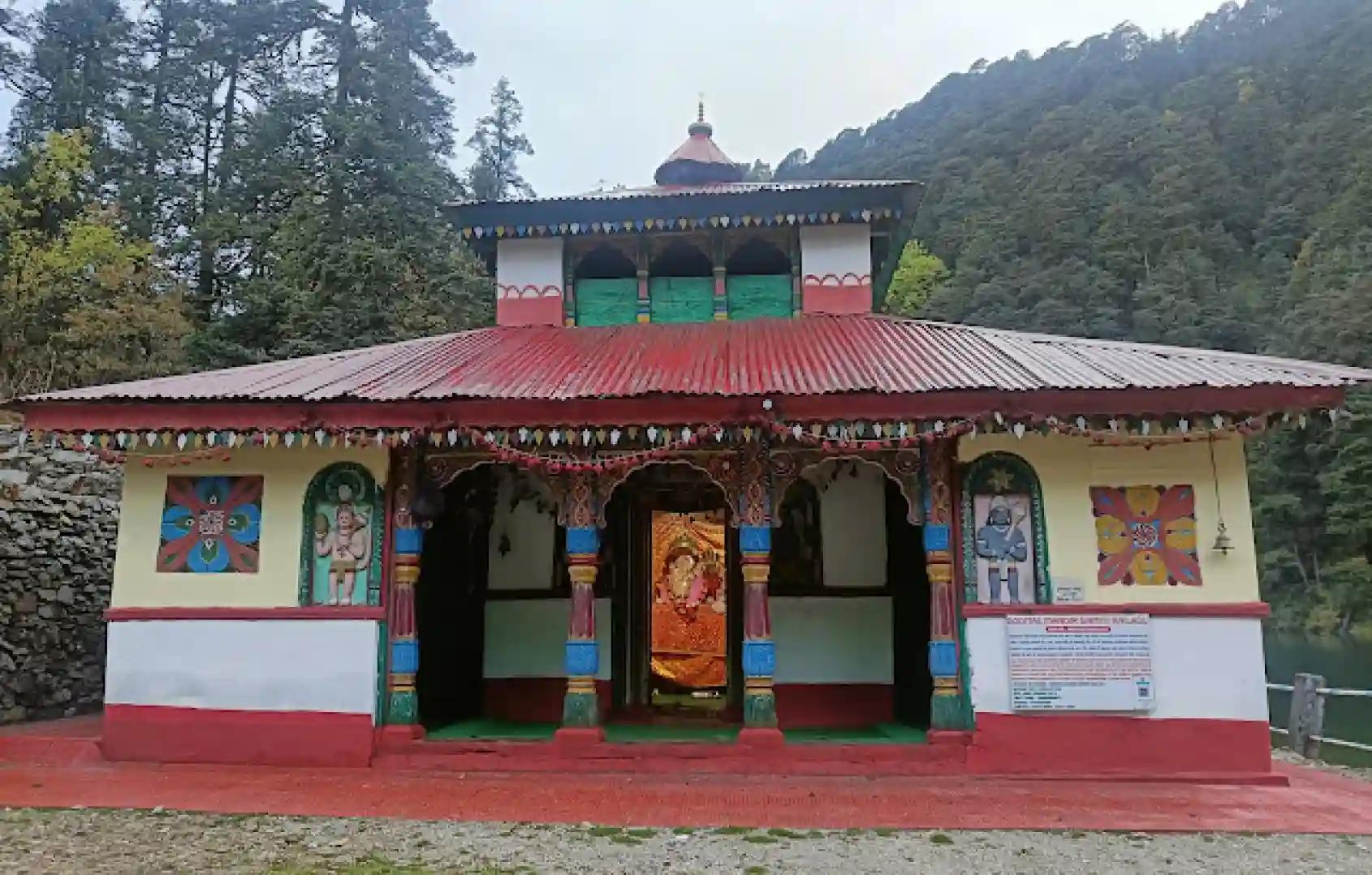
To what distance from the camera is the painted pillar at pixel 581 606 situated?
8.58 metres

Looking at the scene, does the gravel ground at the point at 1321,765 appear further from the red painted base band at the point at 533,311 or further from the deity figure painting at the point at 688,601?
the red painted base band at the point at 533,311

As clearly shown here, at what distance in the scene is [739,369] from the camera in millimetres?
9070

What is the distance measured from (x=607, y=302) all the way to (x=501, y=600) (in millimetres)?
3706

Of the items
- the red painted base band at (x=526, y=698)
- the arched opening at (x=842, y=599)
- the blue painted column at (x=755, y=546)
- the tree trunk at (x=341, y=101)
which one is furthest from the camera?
the tree trunk at (x=341, y=101)

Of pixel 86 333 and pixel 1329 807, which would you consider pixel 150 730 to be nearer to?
pixel 1329 807

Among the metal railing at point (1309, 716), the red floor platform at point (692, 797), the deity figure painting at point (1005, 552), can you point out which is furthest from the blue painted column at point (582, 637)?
the metal railing at point (1309, 716)

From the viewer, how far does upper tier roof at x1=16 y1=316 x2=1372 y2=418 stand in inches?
315

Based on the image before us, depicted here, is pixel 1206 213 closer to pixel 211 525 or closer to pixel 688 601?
pixel 688 601

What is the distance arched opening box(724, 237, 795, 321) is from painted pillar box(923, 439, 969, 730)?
148 inches

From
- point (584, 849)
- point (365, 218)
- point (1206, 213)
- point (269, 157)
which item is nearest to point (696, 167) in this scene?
point (584, 849)

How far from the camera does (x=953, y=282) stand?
160ft

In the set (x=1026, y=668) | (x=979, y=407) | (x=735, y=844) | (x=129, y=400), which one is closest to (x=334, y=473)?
(x=129, y=400)

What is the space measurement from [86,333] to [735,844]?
2042cm

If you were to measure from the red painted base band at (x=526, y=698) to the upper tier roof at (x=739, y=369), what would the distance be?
136 inches
